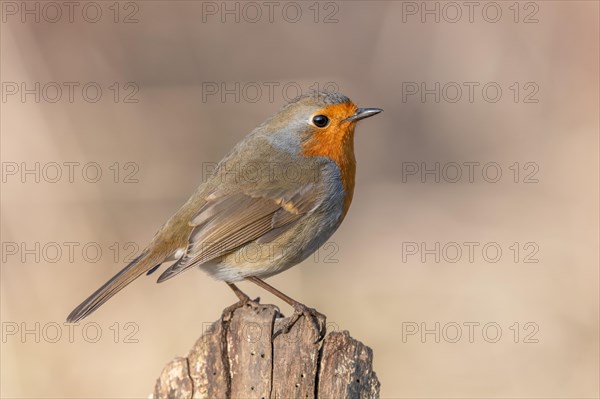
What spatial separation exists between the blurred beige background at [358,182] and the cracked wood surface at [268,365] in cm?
249

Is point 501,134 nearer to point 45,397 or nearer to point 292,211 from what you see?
point 292,211

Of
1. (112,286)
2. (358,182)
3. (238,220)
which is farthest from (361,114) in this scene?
(358,182)

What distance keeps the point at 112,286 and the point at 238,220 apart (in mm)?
721

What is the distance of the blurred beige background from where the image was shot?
258 inches

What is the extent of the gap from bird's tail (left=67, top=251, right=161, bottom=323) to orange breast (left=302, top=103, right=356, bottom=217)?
1.07m

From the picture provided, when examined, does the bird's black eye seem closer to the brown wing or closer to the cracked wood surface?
the brown wing

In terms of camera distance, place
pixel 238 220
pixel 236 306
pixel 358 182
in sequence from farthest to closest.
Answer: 1. pixel 358 182
2. pixel 238 220
3. pixel 236 306

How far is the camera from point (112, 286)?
14.8 feet

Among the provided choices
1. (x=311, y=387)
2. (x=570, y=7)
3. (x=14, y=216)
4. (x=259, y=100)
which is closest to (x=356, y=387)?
(x=311, y=387)

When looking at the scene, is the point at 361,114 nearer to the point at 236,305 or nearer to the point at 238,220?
the point at 238,220

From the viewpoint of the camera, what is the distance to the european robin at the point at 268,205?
4.59 m

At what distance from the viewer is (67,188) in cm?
697

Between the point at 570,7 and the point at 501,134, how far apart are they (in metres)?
1.25

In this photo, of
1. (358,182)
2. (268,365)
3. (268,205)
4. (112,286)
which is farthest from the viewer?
(358,182)
